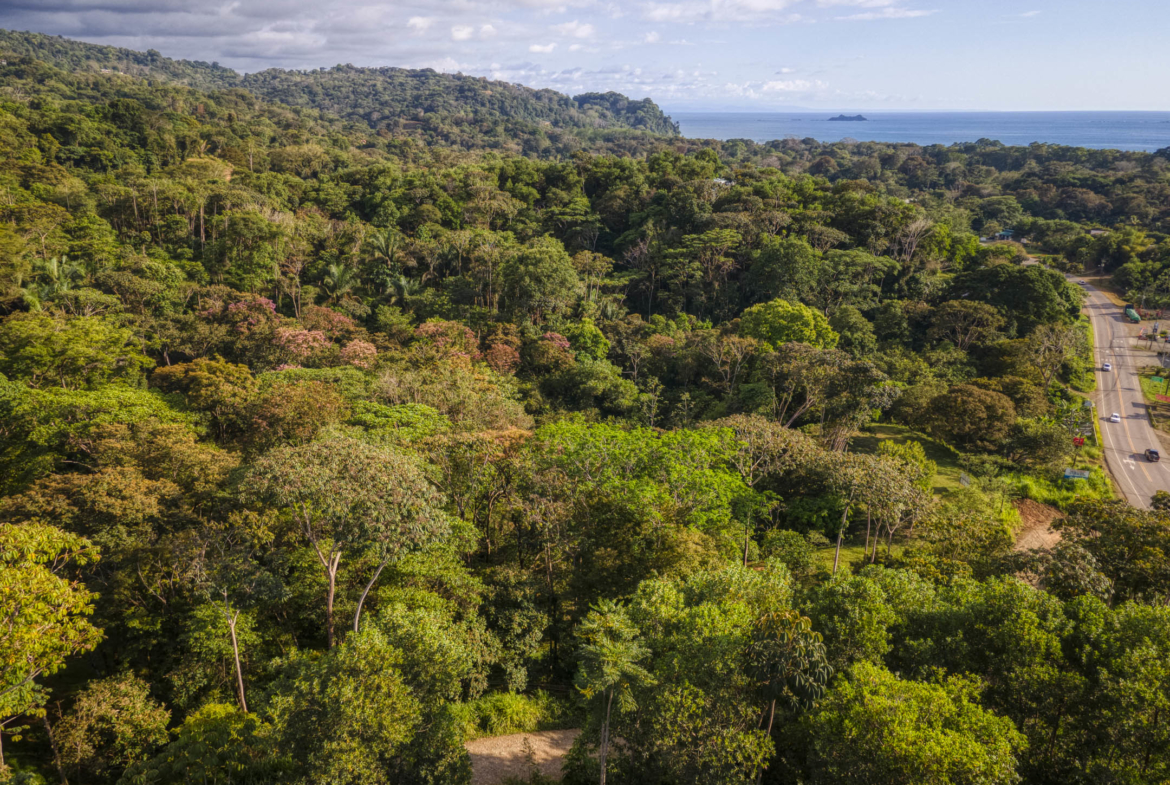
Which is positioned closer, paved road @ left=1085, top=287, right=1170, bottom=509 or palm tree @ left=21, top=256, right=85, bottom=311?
palm tree @ left=21, top=256, right=85, bottom=311

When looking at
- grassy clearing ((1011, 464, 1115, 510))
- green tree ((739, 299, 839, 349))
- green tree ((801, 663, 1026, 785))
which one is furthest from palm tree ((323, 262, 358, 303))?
grassy clearing ((1011, 464, 1115, 510))

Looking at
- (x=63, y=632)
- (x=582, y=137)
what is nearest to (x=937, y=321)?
(x=63, y=632)

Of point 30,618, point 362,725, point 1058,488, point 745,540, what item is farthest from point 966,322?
point 30,618

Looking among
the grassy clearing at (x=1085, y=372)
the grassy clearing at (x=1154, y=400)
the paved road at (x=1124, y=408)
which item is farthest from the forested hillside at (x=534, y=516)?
the grassy clearing at (x=1154, y=400)

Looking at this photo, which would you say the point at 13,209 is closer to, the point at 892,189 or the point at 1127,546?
the point at 1127,546

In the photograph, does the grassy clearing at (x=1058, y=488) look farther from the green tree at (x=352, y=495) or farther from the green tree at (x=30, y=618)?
the green tree at (x=30, y=618)

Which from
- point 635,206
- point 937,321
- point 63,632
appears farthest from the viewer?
point 635,206

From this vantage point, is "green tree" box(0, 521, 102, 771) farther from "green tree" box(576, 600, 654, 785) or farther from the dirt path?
"green tree" box(576, 600, 654, 785)
